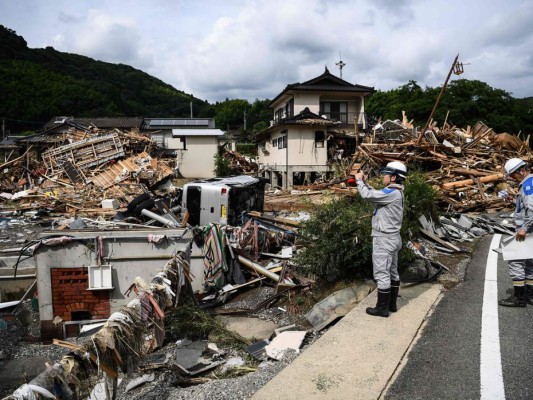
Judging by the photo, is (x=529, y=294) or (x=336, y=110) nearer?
(x=529, y=294)

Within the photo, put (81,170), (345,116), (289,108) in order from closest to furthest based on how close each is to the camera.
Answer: (81,170), (345,116), (289,108)

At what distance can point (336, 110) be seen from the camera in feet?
98.6

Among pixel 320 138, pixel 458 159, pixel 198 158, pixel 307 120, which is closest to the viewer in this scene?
pixel 458 159

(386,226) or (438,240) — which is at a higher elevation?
(386,226)

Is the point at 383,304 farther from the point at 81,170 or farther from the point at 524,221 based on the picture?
the point at 81,170

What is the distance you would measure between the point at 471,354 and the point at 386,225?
4.90ft

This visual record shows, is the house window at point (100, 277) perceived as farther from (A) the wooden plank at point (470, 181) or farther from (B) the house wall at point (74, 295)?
(A) the wooden plank at point (470, 181)

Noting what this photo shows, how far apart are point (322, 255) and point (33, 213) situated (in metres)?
16.5

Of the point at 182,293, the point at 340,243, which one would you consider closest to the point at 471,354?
→ the point at 340,243

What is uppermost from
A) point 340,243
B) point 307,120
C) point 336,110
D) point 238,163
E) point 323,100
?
point 323,100

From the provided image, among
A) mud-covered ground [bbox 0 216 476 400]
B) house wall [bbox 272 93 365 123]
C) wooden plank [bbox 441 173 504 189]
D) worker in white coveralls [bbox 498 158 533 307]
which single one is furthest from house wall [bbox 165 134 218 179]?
worker in white coveralls [bbox 498 158 533 307]

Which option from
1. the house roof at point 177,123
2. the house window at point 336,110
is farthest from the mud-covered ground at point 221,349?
the house roof at point 177,123

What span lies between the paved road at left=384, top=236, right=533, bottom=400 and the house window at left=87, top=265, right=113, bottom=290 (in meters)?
5.47

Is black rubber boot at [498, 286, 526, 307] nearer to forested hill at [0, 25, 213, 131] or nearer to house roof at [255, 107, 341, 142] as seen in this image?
house roof at [255, 107, 341, 142]
